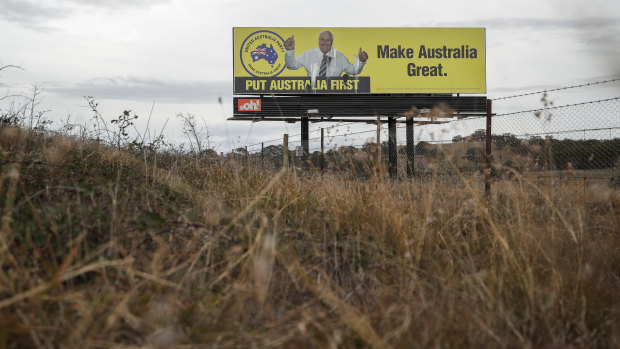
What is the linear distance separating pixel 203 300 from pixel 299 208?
229 cm

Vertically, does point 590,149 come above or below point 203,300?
above

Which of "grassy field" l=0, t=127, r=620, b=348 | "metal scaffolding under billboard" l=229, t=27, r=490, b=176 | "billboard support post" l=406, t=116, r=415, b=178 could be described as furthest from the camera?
"metal scaffolding under billboard" l=229, t=27, r=490, b=176

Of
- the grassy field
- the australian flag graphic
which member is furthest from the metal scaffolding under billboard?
the grassy field

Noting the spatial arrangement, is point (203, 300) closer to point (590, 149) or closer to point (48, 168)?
point (48, 168)

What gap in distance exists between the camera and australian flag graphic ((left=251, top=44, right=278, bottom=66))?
2328cm

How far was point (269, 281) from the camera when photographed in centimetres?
272

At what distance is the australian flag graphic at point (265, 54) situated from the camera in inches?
917

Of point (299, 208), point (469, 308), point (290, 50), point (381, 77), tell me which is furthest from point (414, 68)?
point (469, 308)

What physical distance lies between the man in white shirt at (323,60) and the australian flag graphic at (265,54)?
63cm

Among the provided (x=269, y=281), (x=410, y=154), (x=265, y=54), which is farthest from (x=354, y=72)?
(x=269, y=281)

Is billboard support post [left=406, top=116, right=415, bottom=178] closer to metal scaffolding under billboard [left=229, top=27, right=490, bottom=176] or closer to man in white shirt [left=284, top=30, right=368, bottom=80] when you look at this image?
metal scaffolding under billboard [left=229, top=27, right=490, bottom=176]

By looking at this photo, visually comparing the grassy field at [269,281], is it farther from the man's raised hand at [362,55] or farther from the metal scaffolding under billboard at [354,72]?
the man's raised hand at [362,55]

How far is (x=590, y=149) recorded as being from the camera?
331 inches

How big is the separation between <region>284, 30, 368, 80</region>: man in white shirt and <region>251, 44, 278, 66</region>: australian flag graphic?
2.07ft
